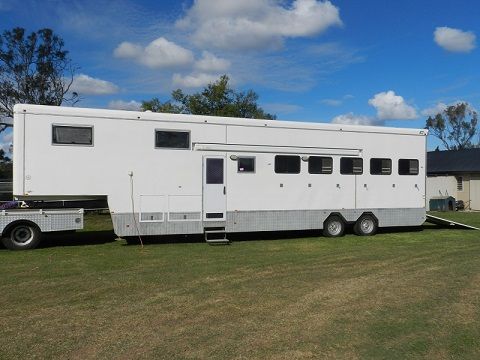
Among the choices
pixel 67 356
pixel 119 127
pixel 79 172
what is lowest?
pixel 67 356

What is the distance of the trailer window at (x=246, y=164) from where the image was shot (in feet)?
42.5

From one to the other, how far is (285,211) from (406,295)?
6.60 meters

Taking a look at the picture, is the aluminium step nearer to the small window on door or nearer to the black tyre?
the small window on door

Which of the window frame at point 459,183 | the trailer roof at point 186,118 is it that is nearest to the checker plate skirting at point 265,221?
the trailer roof at point 186,118

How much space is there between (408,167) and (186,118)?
22.5ft

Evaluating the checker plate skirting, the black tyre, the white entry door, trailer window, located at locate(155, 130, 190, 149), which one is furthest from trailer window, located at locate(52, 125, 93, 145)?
the black tyre

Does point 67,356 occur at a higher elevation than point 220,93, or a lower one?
lower

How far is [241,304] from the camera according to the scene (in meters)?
6.50

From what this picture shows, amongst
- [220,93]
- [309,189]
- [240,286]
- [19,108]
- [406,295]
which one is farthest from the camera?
[220,93]

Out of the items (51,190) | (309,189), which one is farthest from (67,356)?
(309,189)

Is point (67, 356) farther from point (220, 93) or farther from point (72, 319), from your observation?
point (220, 93)

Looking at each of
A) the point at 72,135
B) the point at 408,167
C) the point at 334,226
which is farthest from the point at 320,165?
the point at 72,135

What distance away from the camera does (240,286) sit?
A: 296 inches

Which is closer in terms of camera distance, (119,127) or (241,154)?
(119,127)
